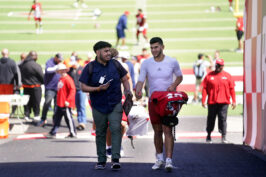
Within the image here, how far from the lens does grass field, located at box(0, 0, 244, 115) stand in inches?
1278

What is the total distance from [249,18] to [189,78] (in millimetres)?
11317

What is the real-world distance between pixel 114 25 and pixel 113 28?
636 millimetres

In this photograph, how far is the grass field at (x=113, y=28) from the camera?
32.5 m

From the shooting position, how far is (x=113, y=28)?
37.7m

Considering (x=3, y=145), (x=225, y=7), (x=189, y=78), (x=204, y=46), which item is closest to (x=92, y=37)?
(x=204, y=46)

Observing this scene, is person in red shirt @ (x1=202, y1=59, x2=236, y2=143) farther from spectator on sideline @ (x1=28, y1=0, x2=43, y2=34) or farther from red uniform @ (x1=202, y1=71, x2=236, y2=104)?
spectator on sideline @ (x1=28, y1=0, x2=43, y2=34)

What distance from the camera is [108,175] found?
29.9ft

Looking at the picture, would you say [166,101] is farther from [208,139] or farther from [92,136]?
[92,136]

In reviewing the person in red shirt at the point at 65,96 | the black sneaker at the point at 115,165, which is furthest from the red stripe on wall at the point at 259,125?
the person in red shirt at the point at 65,96

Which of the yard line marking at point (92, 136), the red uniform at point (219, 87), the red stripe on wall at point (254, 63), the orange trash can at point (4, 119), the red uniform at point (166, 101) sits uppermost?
Answer: the red stripe on wall at point (254, 63)

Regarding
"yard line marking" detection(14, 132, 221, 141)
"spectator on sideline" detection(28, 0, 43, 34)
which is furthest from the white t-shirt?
"spectator on sideline" detection(28, 0, 43, 34)

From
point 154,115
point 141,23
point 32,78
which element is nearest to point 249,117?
point 154,115

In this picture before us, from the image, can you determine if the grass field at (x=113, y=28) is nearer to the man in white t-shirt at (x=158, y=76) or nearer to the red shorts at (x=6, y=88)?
the red shorts at (x=6, y=88)

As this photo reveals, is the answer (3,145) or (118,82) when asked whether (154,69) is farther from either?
(3,145)
